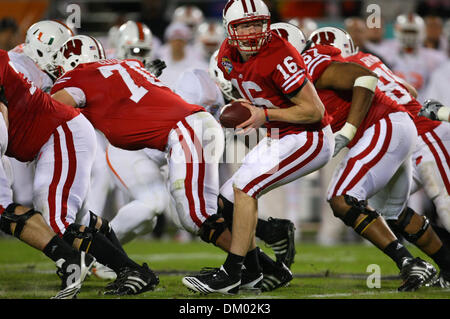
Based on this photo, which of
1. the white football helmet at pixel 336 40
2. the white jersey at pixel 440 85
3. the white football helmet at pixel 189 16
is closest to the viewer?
the white football helmet at pixel 336 40

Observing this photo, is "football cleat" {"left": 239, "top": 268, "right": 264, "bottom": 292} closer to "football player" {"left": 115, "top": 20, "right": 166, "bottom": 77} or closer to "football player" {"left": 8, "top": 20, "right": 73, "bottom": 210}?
"football player" {"left": 8, "top": 20, "right": 73, "bottom": 210}

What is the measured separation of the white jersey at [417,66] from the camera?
8.06m

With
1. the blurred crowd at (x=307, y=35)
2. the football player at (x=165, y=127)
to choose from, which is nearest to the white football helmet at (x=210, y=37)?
the blurred crowd at (x=307, y=35)

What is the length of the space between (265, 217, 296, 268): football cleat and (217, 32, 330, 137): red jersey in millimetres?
718

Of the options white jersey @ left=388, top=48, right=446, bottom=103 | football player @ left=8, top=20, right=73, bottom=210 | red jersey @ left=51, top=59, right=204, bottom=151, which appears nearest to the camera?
red jersey @ left=51, top=59, right=204, bottom=151

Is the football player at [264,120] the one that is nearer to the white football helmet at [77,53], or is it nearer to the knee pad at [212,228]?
the knee pad at [212,228]

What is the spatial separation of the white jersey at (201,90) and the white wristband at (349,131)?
3.78 feet

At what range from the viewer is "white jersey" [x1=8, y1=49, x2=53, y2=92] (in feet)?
16.3

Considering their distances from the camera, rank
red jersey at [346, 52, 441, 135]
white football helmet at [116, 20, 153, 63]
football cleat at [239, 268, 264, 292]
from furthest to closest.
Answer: white football helmet at [116, 20, 153, 63]
red jersey at [346, 52, 441, 135]
football cleat at [239, 268, 264, 292]

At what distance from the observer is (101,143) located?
563 centimetres

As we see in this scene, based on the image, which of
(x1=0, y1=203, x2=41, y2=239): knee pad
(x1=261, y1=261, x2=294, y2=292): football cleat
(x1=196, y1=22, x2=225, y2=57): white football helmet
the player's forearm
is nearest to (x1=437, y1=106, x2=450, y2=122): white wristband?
the player's forearm

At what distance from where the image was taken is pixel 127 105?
4340 mm

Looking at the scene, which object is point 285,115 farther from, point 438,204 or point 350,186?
point 438,204

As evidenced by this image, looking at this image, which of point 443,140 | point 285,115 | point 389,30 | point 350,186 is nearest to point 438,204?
point 443,140
